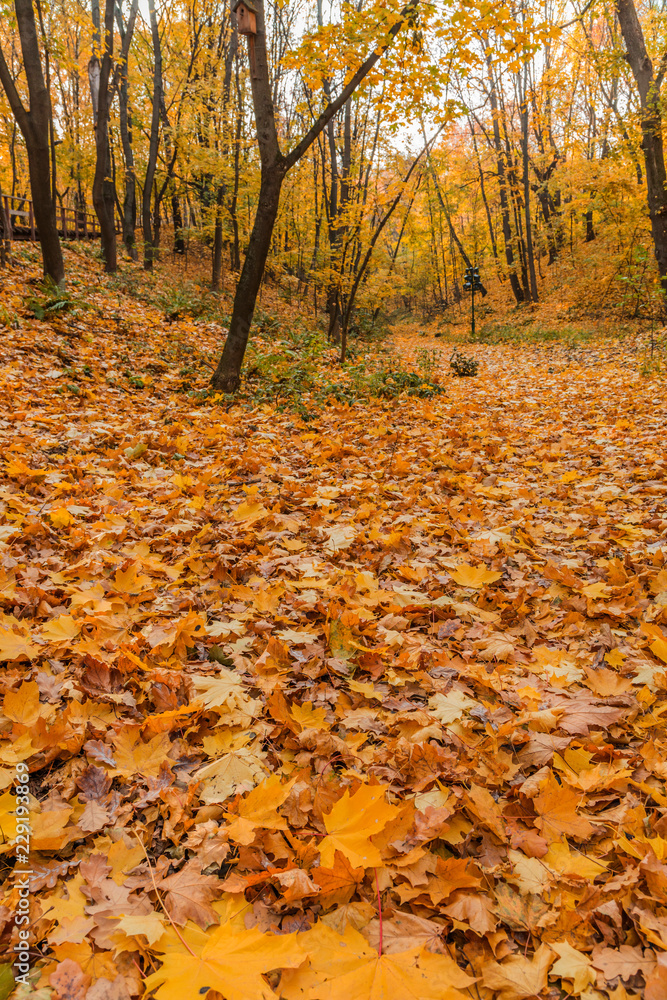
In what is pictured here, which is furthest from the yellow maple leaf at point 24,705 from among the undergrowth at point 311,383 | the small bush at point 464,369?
the small bush at point 464,369

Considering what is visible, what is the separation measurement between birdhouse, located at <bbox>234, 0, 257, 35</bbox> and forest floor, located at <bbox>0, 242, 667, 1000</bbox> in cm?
530

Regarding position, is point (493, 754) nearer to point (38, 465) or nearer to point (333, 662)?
point (333, 662)

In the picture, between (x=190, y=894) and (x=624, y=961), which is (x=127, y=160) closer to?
(x=190, y=894)

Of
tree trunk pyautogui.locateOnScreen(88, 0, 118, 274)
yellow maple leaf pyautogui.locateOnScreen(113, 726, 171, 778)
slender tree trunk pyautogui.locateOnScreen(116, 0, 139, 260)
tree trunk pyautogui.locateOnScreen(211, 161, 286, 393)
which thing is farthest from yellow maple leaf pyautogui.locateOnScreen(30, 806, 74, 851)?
slender tree trunk pyautogui.locateOnScreen(116, 0, 139, 260)

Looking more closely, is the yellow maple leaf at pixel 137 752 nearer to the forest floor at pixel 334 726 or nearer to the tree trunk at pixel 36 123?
the forest floor at pixel 334 726

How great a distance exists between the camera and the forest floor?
1091 mm

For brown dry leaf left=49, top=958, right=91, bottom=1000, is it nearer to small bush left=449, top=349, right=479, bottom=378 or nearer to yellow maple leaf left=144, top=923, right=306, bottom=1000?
yellow maple leaf left=144, top=923, right=306, bottom=1000

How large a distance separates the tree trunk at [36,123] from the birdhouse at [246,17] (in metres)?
3.57

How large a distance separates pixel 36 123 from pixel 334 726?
9.77m

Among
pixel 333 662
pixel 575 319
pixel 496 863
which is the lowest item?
pixel 496 863

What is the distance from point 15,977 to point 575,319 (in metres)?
17.5

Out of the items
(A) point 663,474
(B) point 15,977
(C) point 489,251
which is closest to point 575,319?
(A) point 663,474

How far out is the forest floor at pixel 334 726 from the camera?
1091 mm

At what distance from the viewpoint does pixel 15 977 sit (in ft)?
3.30
